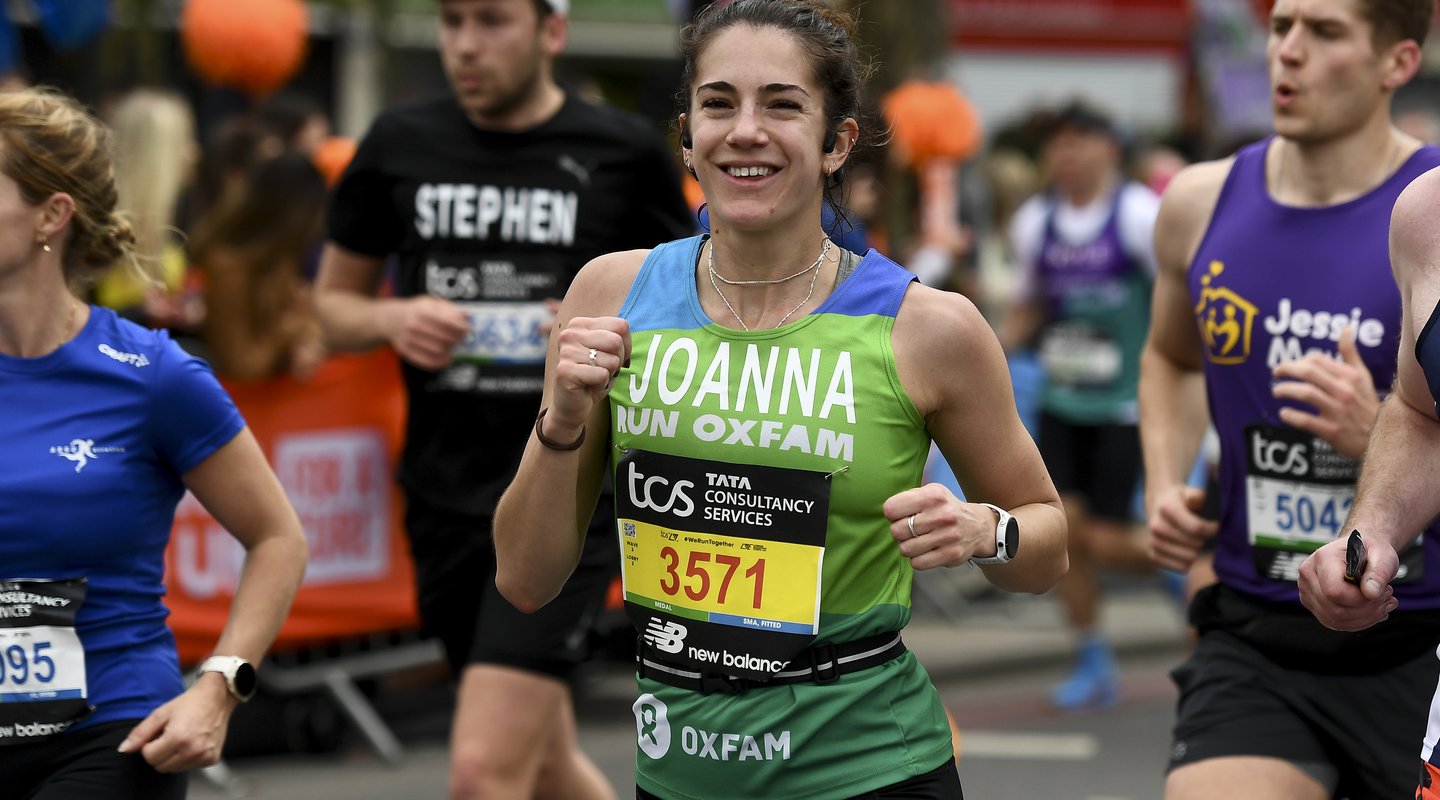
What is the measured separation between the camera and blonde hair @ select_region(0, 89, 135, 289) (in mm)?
3469

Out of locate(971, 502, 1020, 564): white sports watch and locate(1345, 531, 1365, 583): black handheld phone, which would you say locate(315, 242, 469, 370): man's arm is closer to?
locate(971, 502, 1020, 564): white sports watch

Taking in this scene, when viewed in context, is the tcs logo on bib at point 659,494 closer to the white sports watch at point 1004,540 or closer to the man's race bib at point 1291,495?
the white sports watch at point 1004,540

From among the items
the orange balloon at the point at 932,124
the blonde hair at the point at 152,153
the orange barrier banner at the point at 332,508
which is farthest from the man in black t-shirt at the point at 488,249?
the orange balloon at the point at 932,124

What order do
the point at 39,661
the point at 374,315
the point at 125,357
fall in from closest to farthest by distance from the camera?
the point at 39,661
the point at 125,357
the point at 374,315

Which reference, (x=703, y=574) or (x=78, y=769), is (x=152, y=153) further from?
(x=703, y=574)

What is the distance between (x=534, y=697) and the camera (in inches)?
183

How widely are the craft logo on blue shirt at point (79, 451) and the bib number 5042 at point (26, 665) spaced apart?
311mm

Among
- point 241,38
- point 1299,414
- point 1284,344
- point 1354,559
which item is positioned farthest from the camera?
point 241,38

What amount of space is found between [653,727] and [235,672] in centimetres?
82

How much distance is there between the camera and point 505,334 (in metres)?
4.90

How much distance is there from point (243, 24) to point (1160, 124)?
19658mm

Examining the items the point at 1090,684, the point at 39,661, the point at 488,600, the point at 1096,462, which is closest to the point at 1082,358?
the point at 1096,462

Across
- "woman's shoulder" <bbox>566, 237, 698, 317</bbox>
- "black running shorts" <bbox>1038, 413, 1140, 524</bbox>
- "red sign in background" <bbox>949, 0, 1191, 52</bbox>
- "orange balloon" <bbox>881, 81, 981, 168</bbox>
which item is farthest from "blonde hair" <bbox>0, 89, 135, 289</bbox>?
"red sign in background" <bbox>949, 0, 1191, 52</bbox>

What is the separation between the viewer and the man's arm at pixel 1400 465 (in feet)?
9.80
